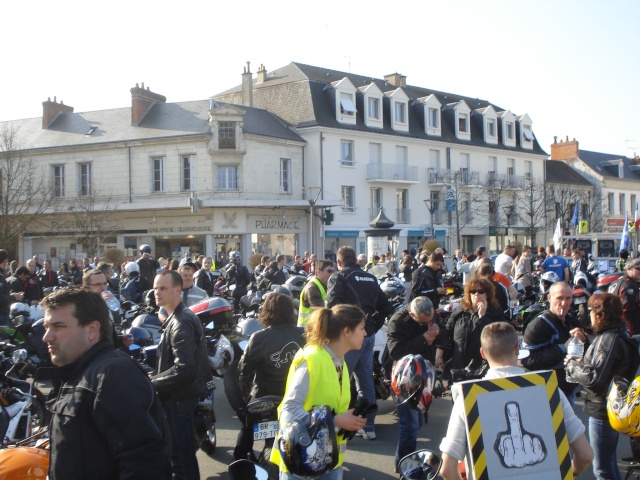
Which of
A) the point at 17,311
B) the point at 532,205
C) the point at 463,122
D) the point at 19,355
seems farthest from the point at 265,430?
the point at 532,205

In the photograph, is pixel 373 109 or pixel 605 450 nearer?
pixel 605 450

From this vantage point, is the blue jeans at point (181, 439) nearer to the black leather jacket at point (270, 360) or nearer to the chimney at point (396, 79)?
the black leather jacket at point (270, 360)

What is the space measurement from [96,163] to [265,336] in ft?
103

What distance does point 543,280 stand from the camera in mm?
12695

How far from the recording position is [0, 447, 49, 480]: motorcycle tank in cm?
335

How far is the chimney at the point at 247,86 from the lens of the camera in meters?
37.9

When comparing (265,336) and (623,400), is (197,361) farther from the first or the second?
(623,400)

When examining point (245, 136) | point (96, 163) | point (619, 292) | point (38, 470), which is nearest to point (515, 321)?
point (619, 292)

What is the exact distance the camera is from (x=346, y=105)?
1499 inches

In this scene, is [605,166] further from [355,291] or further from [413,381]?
[413,381]

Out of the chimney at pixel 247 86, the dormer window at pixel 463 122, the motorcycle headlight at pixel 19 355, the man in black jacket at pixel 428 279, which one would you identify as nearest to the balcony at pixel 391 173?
the dormer window at pixel 463 122

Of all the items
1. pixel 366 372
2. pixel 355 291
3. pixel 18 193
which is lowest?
pixel 366 372

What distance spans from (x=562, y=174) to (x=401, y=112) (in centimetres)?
1943

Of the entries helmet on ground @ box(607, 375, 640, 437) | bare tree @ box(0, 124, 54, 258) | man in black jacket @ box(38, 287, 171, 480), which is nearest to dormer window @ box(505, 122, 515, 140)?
bare tree @ box(0, 124, 54, 258)
